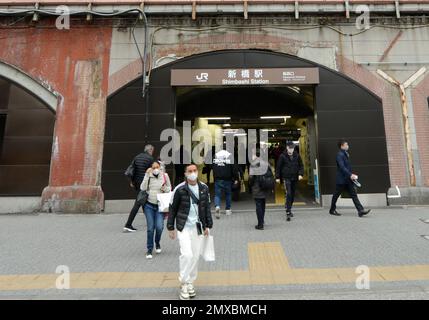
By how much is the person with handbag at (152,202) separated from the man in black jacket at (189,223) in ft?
4.89

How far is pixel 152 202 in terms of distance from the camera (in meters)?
5.38

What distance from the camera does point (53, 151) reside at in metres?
9.65

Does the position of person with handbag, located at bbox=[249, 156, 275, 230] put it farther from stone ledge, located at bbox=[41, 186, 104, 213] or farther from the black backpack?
stone ledge, located at bbox=[41, 186, 104, 213]

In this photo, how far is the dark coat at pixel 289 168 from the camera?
7805 millimetres

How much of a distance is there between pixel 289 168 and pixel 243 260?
351 cm

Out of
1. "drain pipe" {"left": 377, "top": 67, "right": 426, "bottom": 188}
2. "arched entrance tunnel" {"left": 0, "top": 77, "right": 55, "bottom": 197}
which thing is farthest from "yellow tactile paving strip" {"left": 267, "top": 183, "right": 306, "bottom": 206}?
"arched entrance tunnel" {"left": 0, "top": 77, "right": 55, "bottom": 197}

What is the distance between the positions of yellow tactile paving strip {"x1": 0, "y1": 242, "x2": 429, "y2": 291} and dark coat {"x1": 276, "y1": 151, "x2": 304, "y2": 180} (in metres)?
3.41

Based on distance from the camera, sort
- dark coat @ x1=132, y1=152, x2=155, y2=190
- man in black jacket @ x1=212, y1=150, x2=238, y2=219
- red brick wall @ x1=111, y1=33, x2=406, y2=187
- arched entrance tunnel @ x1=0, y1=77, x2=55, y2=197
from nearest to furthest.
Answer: dark coat @ x1=132, y1=152, x2=155, y2=190 → man in black jacket @ x1=212, y1=150, x2=238, y2=219 → red brick wall @ x1=111, y1=33, x2=406, y2=187 → arched entrance tunnel @ x1=0, y1=77, x2=55, y2=197

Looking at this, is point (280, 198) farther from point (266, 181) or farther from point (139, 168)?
point (139, 168)

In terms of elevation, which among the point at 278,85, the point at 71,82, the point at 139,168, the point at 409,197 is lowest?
the point at 409,197

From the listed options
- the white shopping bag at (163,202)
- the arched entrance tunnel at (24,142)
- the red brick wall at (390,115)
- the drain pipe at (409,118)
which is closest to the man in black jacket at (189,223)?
the white shopping bag at (163,202)

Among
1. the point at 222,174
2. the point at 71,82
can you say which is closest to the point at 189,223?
the point at 222,174

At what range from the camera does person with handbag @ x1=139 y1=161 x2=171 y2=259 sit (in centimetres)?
537
